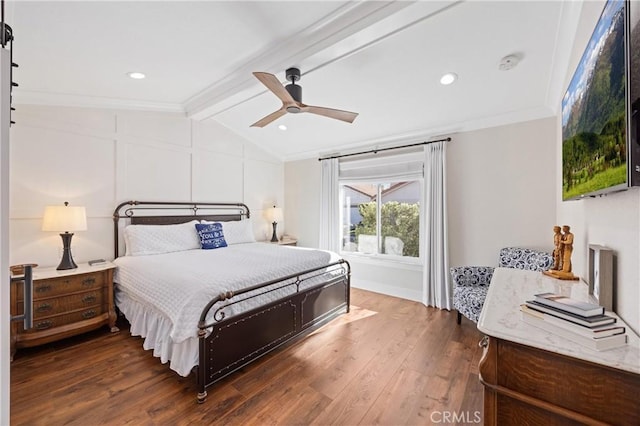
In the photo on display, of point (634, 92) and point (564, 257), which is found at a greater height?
point (634, 92)

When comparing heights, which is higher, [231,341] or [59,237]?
[59,237]

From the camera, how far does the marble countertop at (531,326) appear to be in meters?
0.83

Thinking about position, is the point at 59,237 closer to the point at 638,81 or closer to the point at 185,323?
the point at 185,323

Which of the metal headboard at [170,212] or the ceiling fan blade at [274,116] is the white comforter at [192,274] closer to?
the metal headboard at [170,212]

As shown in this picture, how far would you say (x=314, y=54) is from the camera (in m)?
2.36

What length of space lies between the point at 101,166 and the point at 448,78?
414cm

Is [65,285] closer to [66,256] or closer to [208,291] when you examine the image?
[66,256]

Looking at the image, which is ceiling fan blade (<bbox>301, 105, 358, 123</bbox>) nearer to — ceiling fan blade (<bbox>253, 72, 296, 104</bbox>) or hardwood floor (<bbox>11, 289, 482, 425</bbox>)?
ceiling fan blade (<bbox>253, 72, 296, 104</bbox>)

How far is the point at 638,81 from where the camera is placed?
2.91 feet

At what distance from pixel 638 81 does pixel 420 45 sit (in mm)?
1805

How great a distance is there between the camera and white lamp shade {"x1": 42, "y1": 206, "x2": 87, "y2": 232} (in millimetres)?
2822

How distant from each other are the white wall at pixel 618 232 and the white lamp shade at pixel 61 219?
13.6 ft

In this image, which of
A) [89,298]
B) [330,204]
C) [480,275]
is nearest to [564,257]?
[480,275]

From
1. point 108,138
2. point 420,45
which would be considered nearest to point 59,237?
point 108,138
